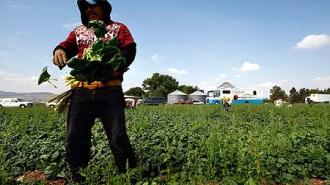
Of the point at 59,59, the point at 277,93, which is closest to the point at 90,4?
the point at 59,59

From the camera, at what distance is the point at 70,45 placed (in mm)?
3775

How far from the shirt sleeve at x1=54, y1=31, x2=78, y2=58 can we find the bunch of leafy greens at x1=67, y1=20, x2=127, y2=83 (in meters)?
0.38

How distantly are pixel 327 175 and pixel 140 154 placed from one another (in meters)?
2.06

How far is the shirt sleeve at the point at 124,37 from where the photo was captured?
3.56 m

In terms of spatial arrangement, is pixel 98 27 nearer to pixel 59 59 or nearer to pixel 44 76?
pixel 59 59

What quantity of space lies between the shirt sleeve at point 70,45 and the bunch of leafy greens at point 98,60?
0.38 m

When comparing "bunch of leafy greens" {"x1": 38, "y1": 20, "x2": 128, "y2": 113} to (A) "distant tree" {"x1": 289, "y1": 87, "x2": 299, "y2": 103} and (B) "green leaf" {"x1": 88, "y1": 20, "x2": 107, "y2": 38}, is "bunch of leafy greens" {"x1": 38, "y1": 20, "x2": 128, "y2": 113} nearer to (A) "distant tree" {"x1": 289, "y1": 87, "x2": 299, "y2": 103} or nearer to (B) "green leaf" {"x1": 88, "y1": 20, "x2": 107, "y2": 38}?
(B) "green leaf" {"x1": 88, "y1": 20, "x2": 107, "y2": 38}

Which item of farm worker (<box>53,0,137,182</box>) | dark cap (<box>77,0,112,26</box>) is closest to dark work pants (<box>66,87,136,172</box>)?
farm worker (<box>53,0,137,182</box>)

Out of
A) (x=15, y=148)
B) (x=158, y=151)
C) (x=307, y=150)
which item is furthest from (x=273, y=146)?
(x=15, y=148)

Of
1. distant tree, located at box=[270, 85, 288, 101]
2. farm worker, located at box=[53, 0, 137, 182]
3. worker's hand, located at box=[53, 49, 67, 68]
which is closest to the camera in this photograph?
worker's hand, located at box=[53, 49, 67, 68]

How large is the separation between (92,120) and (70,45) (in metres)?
0.72

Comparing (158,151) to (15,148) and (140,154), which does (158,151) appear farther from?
(15,148)

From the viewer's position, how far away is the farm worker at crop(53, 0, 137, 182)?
3607mm

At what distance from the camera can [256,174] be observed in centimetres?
→ 401
